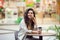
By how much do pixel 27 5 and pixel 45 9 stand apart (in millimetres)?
472

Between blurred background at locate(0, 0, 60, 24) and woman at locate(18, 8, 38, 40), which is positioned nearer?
woman at locate(18, 8, 38, 40)

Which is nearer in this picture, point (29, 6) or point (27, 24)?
point (27, 24)

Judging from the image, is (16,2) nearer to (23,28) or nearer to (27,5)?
(27,5)

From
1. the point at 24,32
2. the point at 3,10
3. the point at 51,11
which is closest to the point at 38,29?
the point at 24,32

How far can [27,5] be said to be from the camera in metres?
4.38

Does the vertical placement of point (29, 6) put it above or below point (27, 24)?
above

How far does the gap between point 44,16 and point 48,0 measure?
1.38 feet

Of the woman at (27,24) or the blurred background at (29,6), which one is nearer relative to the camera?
the woman at (27,24)

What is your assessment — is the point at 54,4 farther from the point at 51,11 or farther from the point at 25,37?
the point at 25,37

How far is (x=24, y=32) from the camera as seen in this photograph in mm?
2893

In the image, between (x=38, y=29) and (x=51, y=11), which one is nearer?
(x=38, y=29)

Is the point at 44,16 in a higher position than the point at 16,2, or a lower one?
lower

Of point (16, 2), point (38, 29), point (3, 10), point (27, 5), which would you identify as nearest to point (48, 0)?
point (27, 5)

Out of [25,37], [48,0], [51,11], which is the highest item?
[48,0]
